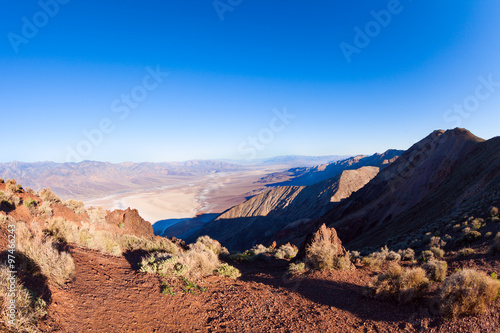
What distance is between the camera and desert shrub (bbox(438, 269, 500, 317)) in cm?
447

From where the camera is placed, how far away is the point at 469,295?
451 centimetres

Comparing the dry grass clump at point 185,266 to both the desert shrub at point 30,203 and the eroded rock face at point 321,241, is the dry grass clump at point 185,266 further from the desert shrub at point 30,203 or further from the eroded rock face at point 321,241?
the desert shrub at point 30,203

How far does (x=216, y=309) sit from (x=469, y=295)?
552 cm

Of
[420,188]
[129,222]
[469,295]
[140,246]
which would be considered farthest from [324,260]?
[420,188]

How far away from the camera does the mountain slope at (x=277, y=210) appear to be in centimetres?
4659

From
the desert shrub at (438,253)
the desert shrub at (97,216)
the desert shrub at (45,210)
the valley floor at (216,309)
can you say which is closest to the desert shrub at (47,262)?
the valley floor at (216,309)

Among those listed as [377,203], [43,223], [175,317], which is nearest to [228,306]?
[175,317]

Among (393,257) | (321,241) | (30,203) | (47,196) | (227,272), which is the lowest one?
(393,257)

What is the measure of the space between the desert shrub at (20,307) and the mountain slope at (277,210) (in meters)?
39.3

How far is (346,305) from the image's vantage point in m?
5.98

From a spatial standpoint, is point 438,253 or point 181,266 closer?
point 181,266

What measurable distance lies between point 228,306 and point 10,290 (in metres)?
4.12

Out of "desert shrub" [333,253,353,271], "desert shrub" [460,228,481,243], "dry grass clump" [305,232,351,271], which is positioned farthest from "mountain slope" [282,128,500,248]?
"dry grass clump" [305,232,351,271]

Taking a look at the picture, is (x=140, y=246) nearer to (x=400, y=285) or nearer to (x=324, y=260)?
(x=324, y=260)
